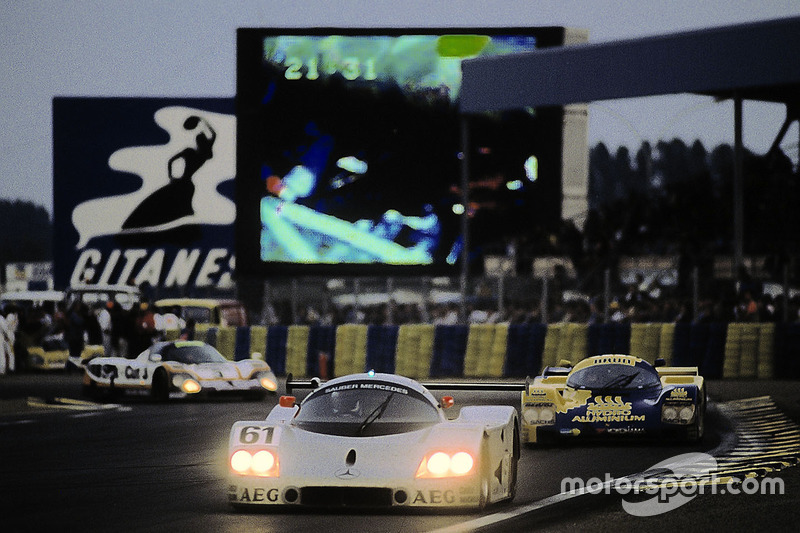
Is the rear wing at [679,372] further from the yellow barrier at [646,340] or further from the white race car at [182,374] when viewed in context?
the yellow barrier at [646,340]

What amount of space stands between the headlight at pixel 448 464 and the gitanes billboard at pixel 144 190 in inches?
1456

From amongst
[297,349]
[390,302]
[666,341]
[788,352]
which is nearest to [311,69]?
[390,302]

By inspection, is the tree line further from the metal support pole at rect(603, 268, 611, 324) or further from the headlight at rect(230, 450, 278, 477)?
the headlight at rect(230, 450, 278, 477)

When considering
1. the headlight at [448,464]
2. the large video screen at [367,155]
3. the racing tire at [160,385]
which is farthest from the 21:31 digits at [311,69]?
the headlight at [448,464]

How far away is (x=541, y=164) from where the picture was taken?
1612 inches

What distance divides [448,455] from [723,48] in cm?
2017

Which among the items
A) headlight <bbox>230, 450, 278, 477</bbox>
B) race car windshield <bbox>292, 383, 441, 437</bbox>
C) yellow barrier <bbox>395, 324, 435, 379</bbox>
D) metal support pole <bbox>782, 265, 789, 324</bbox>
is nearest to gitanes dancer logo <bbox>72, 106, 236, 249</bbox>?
yellow barrier <bbox>395, 324, 435, 379</bbox>

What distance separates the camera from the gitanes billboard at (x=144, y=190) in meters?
46.0

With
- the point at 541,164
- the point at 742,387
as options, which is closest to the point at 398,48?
the point at 541,164

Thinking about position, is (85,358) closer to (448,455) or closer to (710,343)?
(710,343)

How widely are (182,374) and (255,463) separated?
44.1 ft

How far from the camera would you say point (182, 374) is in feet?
75.1

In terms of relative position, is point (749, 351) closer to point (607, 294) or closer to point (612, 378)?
point (607, 294)

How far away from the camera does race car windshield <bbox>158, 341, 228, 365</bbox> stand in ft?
76.2
